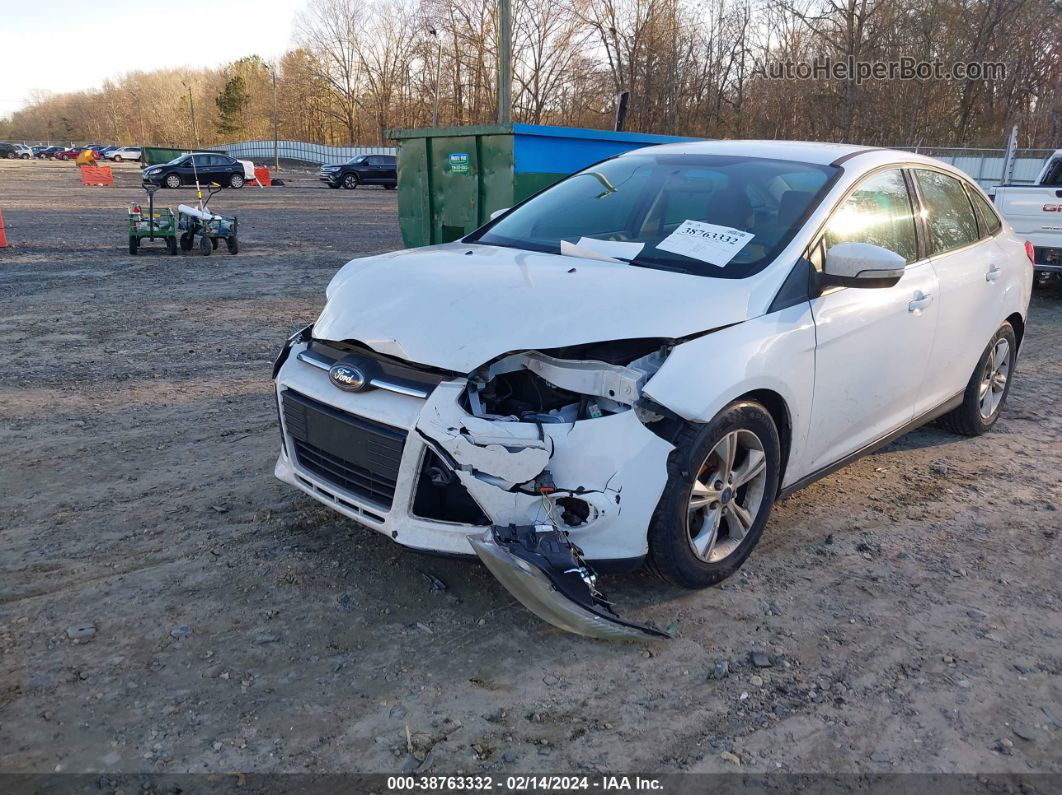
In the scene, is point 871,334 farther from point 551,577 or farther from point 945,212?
point 551,577

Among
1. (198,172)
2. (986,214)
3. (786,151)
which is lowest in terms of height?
(986,214)

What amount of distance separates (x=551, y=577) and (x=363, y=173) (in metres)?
37.1

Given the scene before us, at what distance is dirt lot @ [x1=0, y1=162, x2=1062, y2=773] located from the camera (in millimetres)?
2484

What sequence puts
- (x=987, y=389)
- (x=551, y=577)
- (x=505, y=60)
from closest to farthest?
(x=551, y=577)
(x=987, y=389)
(x=505, y=60)

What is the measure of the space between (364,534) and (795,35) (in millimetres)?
43281

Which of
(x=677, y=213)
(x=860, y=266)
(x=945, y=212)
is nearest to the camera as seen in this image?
(x=860, y=266)

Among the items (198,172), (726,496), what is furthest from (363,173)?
(726,496)

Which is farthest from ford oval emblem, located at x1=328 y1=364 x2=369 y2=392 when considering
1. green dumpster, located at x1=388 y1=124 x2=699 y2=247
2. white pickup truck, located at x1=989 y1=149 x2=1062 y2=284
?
white pickup truck, located at x1=989 y1=149 x2=1062 y2=284

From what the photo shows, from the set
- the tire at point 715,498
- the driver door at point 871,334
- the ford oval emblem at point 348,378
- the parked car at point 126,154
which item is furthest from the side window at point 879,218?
the parked car at point 126,154

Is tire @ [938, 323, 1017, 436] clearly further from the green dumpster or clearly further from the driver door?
the green dumpster

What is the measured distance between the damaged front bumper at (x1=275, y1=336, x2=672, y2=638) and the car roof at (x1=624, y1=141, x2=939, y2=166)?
1.99 metres

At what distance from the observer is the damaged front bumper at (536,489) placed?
2773 mm

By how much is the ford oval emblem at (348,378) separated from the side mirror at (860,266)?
6.53 feet

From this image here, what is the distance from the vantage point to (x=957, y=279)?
4453 millimetres
